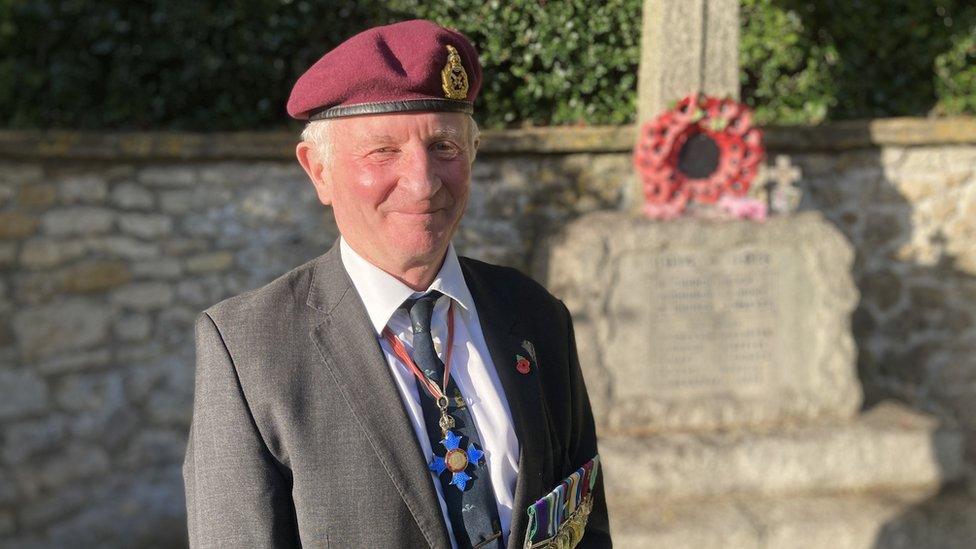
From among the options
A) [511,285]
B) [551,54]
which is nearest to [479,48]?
[551,54]

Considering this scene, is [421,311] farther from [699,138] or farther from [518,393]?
[699,138]

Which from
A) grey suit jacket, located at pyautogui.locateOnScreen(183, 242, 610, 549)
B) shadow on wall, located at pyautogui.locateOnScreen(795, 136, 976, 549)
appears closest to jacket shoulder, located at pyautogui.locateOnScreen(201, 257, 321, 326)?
grey suit jacket, located at pyautogui.locateOnScreen(183, 242, 610, 549)

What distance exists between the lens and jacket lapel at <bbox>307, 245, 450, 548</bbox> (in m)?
1.46

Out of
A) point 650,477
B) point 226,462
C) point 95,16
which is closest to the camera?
point 226,462

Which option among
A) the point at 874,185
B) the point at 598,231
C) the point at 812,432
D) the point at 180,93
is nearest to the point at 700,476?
the point at 812,432

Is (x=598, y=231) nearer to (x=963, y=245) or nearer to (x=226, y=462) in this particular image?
(x=963, y=245)

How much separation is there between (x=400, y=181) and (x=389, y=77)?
0.57 feet

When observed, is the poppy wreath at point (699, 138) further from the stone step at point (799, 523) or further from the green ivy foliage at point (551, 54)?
the stone step at point (799, 523)

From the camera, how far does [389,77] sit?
148 cm

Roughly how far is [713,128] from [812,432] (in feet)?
5.12

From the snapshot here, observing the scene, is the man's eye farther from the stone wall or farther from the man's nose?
the stone wall

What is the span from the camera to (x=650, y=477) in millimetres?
4059

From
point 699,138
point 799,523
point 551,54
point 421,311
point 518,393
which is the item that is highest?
point 551,54

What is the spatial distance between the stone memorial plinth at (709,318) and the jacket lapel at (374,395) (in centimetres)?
A: 283
